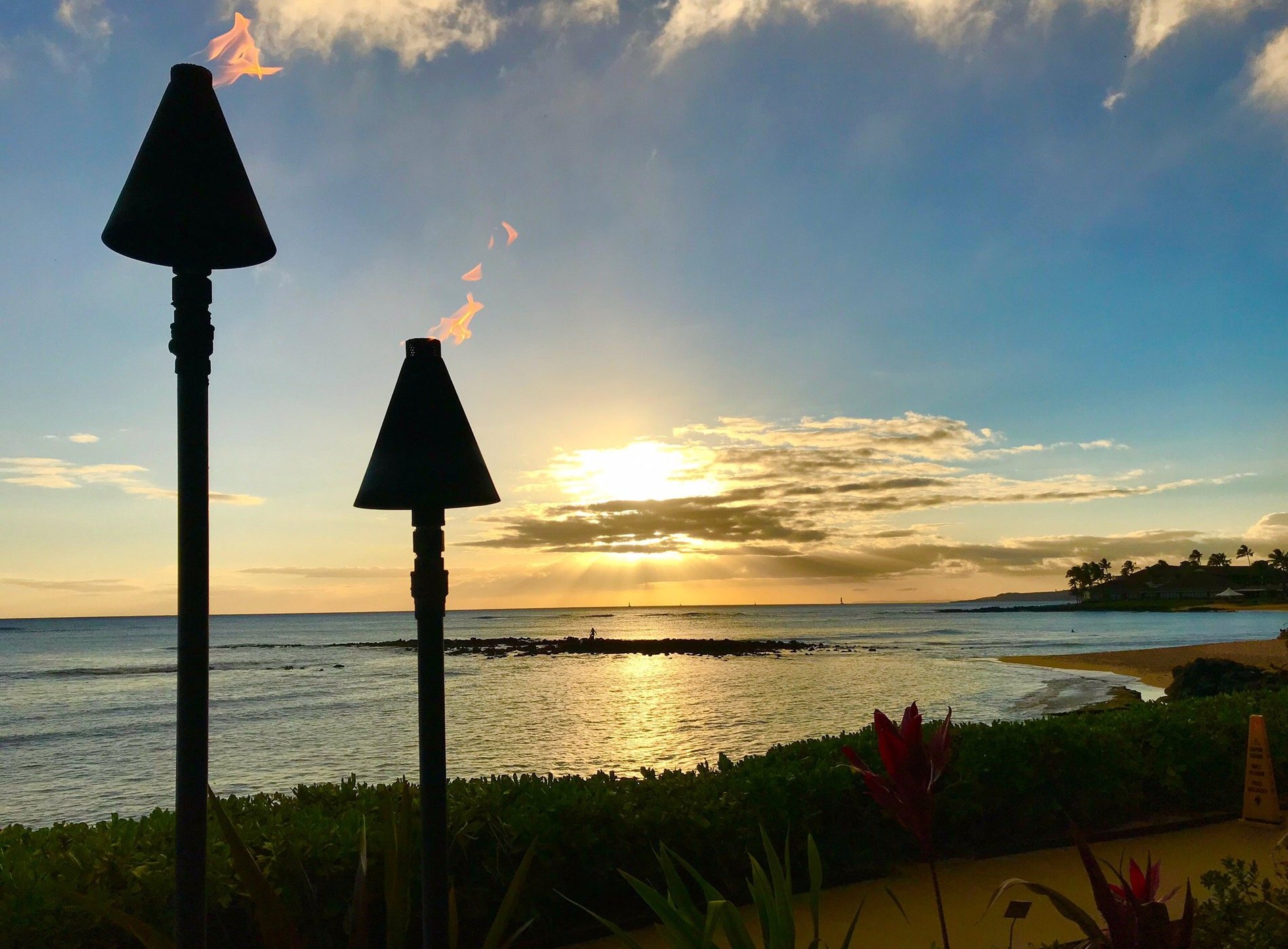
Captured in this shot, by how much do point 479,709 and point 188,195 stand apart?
99.6ft

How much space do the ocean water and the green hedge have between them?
39.3 ft

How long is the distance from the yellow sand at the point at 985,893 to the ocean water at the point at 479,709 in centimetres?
1243

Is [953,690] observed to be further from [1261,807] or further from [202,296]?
[202,296]

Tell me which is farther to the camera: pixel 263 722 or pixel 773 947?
pixel 263 722

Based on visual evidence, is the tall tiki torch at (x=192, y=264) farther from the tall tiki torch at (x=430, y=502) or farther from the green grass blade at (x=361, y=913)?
the green grass blade at (x=361, y=913)

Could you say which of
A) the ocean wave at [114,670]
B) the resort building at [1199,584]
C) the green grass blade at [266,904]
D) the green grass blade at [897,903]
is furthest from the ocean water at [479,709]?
the resort building at [1199,584]

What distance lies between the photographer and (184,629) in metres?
2.54

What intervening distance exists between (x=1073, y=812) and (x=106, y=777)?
22.5m

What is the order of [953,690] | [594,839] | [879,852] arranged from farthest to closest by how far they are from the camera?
1. [953,690]
2. [879,852]
3. [594,839]

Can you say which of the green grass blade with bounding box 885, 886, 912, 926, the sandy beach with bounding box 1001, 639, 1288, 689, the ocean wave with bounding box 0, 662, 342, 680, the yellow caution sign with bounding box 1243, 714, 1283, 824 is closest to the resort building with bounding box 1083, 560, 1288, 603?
the sandy beach with bounding box 1001, 639, 1288, 689

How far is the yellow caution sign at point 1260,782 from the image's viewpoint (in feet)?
25.3

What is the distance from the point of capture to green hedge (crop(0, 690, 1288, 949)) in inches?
168

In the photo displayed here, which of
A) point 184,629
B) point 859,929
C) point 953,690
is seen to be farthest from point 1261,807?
point 953,690

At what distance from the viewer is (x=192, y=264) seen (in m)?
2.79
